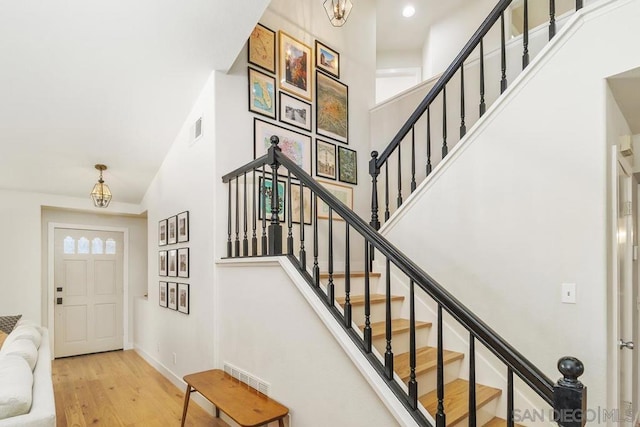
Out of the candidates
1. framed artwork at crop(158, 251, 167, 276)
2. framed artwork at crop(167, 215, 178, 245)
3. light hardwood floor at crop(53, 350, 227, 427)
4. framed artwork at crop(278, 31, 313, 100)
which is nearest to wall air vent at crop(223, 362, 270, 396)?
light hardwood floor at crop(53, 350, 227, 427)

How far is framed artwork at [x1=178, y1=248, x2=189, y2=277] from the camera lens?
3611mm

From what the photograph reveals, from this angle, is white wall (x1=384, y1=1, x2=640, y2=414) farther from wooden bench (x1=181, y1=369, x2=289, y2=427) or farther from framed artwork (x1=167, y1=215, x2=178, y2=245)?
framed artwork (x1=167, y1=215, x2=178, y2=245)

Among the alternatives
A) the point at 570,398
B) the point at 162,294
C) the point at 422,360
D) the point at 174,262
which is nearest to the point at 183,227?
the point at 174,262

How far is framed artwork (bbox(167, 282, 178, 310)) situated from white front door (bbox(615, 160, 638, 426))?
371cm

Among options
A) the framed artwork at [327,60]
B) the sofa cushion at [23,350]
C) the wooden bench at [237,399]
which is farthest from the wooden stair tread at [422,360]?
the framed artwork at [327,60]

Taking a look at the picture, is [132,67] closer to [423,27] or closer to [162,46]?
[162,46]

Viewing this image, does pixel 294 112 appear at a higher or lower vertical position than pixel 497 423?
higher

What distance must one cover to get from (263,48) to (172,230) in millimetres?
2172

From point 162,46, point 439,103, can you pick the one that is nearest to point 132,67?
point 162,46

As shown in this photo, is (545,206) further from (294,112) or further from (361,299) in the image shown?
(294,112)

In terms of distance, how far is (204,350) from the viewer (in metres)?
3.22

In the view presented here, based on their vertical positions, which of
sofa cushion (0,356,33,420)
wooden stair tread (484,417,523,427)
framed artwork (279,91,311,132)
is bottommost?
wooden stair tread (484,417,523,427)

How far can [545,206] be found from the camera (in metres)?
2.27

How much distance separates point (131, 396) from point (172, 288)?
1113 millimetres
